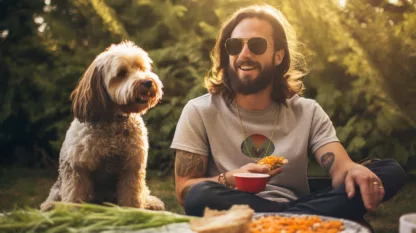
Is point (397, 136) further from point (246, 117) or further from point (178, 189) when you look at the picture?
point (178, 189)

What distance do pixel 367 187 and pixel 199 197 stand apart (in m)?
0.98

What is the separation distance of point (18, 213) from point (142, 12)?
5252 mm

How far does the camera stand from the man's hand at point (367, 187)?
9.66ft

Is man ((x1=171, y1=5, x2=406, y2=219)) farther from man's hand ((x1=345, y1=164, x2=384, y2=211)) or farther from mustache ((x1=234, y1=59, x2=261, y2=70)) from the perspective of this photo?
man's hand ((x1=345, y1=164, x2=384, y2=211))

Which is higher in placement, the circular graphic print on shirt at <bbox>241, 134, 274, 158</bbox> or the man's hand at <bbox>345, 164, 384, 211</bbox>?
the circular graphic print on shirt at <bbox>241, 134, 274, 158</bbox>

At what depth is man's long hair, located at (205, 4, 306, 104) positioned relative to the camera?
394 cm

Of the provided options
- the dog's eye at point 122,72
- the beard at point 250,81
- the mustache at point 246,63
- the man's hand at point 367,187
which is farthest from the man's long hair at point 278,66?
the man's hand at point 367,187

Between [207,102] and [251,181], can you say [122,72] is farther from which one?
[251,181]

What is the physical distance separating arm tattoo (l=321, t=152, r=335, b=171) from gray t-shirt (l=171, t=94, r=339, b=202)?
10cm

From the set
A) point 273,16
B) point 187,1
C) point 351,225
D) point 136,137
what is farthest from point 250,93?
point 187,1

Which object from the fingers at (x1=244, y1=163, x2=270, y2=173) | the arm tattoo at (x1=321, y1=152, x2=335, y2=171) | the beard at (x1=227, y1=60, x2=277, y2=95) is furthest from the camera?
the beard at (x1=227, y1=60, x2=277, y2=95)

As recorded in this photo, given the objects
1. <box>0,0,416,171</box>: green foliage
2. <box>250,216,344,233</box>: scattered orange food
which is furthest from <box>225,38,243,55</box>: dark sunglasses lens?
<box>250,216,344,233</box>: scattered orange food

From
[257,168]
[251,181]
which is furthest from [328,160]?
[251,181]

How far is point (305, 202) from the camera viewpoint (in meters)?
3.29
